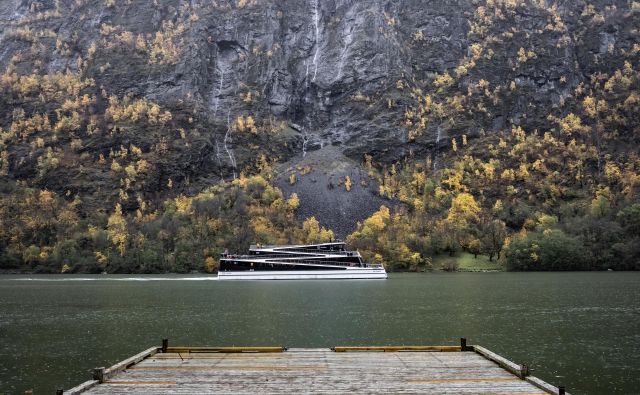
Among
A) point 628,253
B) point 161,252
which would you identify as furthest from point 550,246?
point 161,252

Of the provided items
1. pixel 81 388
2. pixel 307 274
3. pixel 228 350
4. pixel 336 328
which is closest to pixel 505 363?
pixel 228 350

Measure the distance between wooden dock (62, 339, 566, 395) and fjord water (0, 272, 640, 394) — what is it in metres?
5.84

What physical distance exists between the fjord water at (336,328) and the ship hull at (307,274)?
197 feet

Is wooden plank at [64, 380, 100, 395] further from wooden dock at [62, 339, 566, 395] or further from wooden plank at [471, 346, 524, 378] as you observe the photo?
wooden plank at [471, 346, 524, 378]

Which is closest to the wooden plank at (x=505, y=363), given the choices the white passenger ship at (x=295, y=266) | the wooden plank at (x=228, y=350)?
the wooden plank at (x=228, y=350)

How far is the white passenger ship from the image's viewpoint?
137 m

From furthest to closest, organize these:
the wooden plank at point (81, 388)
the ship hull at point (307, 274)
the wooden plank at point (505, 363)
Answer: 1. the ship hull at point (307, 274)
2. the wooden plank at point (505, 363)
3. the wooden plank at point (81, 388)

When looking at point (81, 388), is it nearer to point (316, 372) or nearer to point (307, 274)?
point (316, 372)

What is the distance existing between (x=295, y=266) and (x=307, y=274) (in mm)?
3795

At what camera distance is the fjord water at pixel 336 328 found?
29.7 metres

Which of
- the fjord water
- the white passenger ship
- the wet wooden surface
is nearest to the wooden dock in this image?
the wet wooden surface

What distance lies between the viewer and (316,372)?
836 inches

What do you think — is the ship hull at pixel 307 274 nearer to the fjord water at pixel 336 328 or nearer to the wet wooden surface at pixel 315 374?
the fjord water at pixel 336 328

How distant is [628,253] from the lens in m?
155
